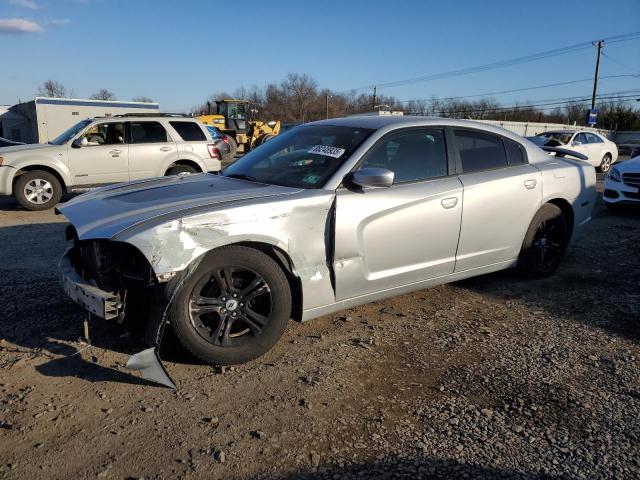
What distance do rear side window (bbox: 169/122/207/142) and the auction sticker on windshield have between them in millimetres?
6788

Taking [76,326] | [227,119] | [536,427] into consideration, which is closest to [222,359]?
[76,326]

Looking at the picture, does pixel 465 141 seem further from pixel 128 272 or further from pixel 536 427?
pixel 128 272

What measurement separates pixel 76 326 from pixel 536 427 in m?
3.28

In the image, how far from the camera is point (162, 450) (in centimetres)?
252

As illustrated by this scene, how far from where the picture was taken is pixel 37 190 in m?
9.50

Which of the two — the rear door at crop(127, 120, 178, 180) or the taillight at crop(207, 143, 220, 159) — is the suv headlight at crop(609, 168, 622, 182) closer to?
the taillight at crop(207, 143, 220, 159)

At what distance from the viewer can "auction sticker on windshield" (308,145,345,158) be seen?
13.0ft

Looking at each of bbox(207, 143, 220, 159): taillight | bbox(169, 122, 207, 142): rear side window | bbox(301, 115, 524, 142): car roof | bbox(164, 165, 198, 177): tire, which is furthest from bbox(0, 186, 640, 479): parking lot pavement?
bbox(169, 122, 207, 142): rear side window

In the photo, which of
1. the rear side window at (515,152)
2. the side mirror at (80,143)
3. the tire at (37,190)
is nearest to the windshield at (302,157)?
the rear side window at (515,152)

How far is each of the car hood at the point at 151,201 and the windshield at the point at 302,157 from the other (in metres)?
0.19

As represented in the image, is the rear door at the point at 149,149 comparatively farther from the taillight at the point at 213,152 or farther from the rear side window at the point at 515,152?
the rear side window at the point at 515,152

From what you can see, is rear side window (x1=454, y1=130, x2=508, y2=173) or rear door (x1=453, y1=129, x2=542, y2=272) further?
rear side window (x1=454, y1=130, x2=508, y2=173)

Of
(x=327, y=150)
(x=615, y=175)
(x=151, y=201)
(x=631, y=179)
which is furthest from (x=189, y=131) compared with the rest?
(x=631, y=179)

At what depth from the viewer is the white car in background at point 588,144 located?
57.9 ft
